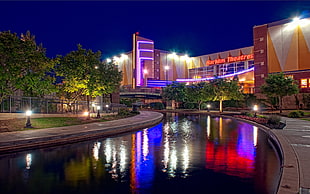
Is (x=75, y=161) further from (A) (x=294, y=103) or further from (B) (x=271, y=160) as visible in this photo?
(A) (x=294, y=103)

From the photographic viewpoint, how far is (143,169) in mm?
8375

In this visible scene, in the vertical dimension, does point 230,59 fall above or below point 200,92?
above

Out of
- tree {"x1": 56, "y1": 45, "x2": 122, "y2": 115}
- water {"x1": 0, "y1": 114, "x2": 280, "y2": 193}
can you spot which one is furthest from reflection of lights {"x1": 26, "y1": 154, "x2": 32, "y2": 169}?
tree {"x1": 56, "y1": 45, "x2": 122, "y2": 115}

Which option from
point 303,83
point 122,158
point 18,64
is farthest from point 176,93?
point 122,158

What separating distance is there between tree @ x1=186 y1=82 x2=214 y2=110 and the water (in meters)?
31.9

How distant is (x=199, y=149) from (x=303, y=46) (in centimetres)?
4695

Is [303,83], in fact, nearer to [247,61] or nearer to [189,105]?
[189,105]

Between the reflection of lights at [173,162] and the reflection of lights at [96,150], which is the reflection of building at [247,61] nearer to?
the reflection of lights at [173,162]

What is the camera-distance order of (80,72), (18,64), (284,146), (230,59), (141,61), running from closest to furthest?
(284,146) < (18,64) < (80,72) < (230,59) < (141,61)

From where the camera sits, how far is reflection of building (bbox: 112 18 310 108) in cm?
4728

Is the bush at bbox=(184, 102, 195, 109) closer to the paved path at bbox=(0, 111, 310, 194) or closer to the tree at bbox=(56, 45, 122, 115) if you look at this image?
the tree at bbox=(56, 45, 122, 115)

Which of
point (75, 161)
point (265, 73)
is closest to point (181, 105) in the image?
point (265, 73)

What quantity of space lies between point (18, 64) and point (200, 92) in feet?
129

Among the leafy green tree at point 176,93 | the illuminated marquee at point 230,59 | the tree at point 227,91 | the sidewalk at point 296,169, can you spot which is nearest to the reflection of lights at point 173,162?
the sidewalk at point 296,169
